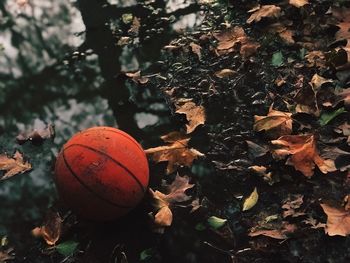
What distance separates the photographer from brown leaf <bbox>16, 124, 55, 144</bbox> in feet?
13.4

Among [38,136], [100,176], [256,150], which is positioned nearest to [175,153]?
[256,150]

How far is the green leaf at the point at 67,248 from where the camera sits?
318 centimetres

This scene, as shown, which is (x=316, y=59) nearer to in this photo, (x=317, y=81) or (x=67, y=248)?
(x=317, y=81)

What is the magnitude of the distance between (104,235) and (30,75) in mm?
2379

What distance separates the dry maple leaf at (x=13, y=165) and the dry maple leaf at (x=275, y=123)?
1999 mm

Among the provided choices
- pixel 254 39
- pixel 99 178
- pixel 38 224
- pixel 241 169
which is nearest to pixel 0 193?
pixel 38 224

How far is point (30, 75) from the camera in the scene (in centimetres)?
493

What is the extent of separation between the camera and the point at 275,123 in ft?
12.3

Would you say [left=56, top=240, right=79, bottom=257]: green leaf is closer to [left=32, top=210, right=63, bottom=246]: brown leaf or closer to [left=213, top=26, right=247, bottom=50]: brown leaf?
[left=32, top=210, right=63, bottom=246]: brown leaf

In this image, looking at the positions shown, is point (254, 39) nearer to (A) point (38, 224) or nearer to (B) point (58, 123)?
(B) point (58, 123)

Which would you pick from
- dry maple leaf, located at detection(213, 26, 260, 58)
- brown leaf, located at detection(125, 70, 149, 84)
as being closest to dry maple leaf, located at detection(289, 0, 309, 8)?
dry maple leaf, located at detection(213, 26, 260, 58)

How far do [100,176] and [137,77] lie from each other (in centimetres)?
178

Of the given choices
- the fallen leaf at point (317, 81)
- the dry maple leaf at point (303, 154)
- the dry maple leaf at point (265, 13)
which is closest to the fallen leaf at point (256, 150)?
the dry maple leaf at point (303, 154)

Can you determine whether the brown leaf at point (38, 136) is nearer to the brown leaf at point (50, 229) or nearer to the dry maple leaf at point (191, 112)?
the brown leaf at point (50, 229)
